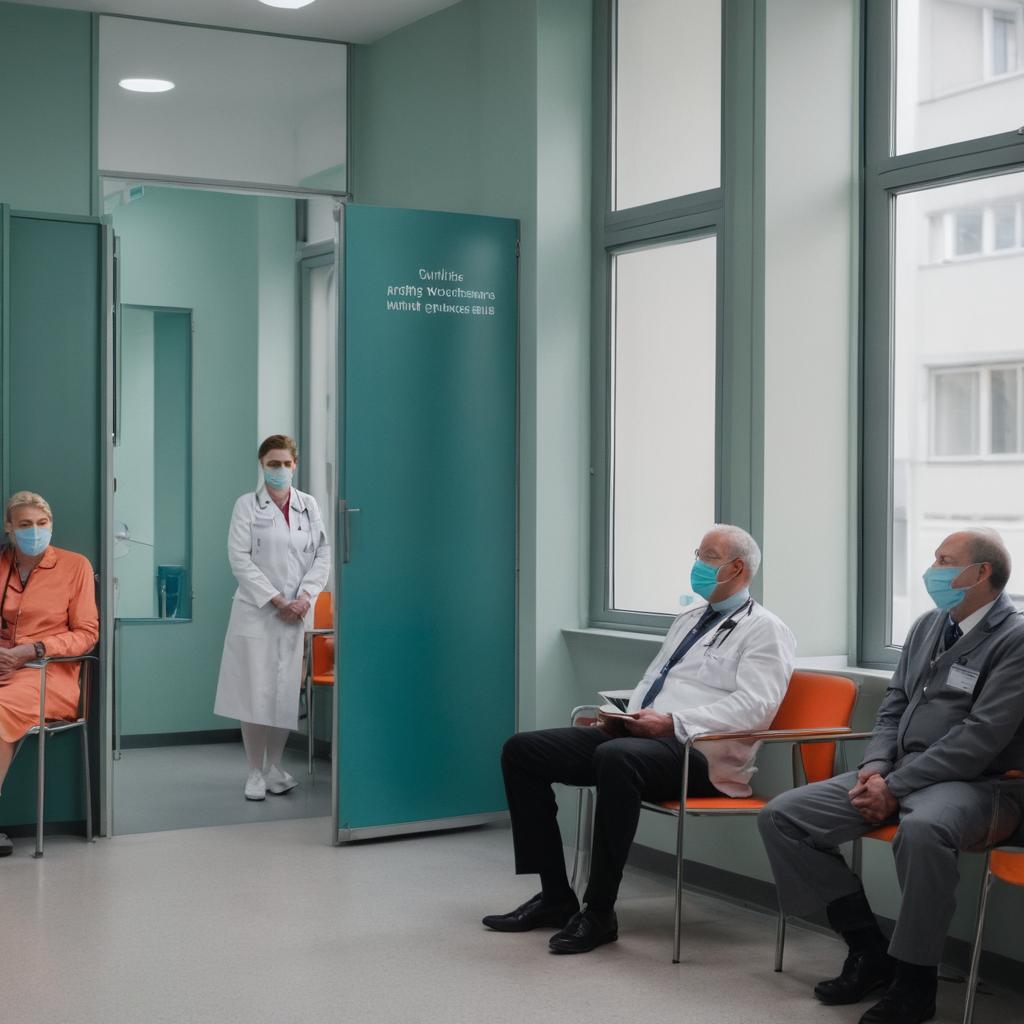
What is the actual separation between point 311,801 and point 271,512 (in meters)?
1.31

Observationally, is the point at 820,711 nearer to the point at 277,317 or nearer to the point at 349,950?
the point at 349,950

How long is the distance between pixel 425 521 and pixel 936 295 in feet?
6.88

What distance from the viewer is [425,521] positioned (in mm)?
5500

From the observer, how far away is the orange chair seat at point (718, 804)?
3.95 metres

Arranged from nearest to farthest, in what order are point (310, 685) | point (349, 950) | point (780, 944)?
point (780, 944) → point (349, 950) → point (310, 685)

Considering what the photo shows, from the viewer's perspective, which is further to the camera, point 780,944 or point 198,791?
point 198,791

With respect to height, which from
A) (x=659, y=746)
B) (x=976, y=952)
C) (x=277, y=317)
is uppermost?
(x=277, y=317)

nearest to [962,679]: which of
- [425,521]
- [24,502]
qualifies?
[425,521]

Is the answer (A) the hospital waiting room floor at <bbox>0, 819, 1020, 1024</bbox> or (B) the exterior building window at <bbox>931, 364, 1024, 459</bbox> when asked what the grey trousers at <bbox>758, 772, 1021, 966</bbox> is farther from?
(B) the exterior building window at <bbox>931, 364, 1024, 459</bbox>

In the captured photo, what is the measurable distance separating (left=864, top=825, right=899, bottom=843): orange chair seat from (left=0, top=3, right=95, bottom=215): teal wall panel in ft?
13.9

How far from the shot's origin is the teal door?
5383 millimetres

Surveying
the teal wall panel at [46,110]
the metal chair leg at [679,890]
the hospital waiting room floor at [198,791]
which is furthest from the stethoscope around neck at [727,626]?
the teal wall panel at [46,110]

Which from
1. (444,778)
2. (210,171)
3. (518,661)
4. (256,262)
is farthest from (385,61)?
(444,778)

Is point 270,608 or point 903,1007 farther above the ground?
point 270,608
